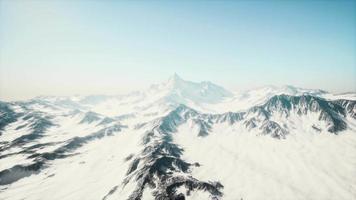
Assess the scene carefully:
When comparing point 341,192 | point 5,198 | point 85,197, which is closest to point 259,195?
point 341,192

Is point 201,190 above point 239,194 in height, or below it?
above

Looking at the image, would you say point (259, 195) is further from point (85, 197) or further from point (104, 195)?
point (85, 197)


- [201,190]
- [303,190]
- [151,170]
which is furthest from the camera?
[303,190]

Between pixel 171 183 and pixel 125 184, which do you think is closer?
pixel 171 183

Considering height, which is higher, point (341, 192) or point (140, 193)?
point (140, 193)

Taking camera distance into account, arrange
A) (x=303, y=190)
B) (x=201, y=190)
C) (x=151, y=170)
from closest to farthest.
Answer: (x=201, y=190) → (x=151, y=170) → (x=303, y=190)

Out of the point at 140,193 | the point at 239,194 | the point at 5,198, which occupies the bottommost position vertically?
the point at 5,198

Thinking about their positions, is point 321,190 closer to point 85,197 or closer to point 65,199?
point 85,197

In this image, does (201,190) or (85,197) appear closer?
(201,190)

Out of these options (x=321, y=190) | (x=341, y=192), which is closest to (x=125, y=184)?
(x=321, y=190)
